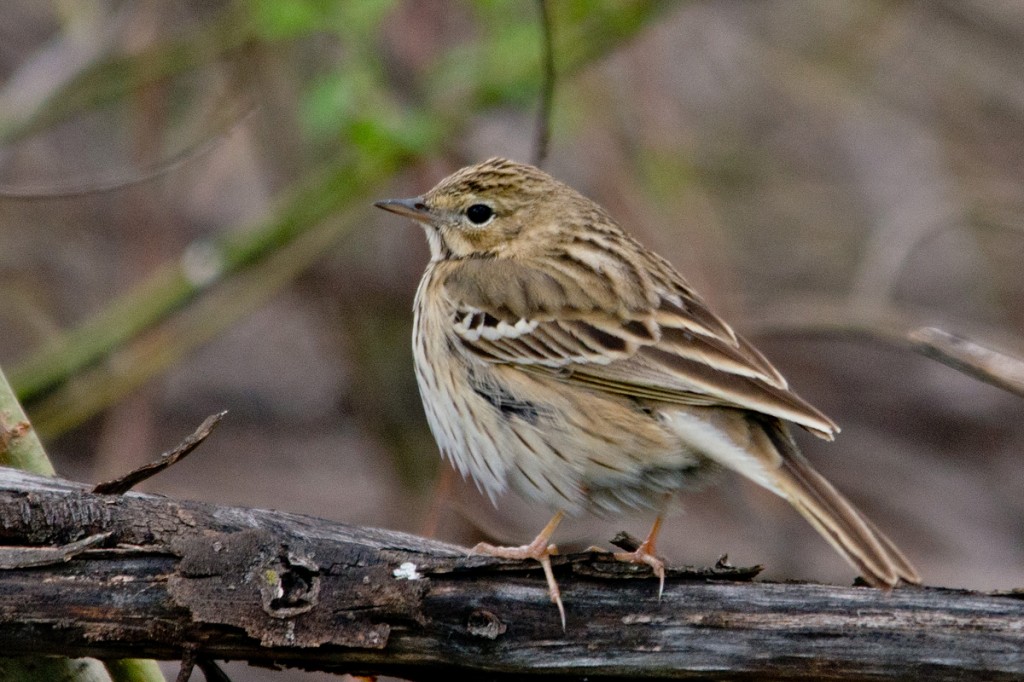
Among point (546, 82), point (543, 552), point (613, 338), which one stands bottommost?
point (543, 552)

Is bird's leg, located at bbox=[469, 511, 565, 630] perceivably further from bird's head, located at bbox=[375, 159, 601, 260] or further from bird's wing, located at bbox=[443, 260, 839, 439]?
bird's head, located at bbox=[375, 159, 601, 260]

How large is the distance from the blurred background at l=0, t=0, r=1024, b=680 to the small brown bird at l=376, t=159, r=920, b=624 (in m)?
1.27

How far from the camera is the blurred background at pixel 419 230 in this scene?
7172 mm

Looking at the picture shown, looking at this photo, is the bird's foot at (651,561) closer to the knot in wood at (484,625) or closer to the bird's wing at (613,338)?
the knot in wood at (484,625)

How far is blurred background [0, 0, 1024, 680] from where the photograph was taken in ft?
23.5

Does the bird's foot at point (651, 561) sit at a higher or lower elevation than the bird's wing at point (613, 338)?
lower

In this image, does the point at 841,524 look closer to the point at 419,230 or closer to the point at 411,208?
the point at 411,208

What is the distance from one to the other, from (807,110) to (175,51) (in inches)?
227

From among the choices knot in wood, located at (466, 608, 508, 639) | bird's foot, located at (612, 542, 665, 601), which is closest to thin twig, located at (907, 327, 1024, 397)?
bird's foot, located at (612, 542, 665, 601)

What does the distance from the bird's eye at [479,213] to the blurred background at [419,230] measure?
1.34 meters

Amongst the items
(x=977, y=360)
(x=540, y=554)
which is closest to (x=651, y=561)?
(x=540, y=554)

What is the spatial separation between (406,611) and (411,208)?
2.15 meters

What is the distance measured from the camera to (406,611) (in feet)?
12.1

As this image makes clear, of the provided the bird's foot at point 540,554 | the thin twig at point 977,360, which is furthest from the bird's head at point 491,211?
the thin twig at point 977,360
